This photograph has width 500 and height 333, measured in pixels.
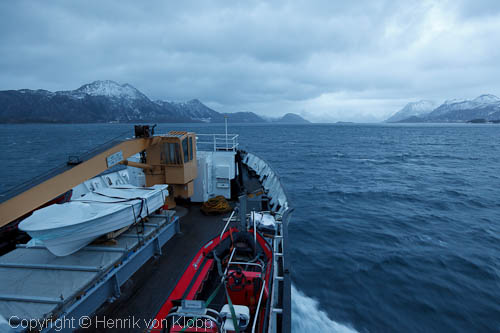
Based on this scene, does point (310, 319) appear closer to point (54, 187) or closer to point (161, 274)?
point (161, 274)

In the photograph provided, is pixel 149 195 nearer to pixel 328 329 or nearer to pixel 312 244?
pixel 328 329

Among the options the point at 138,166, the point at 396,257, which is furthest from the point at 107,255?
the point at 396,257

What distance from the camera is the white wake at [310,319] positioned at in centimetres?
721

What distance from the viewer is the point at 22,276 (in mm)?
4363

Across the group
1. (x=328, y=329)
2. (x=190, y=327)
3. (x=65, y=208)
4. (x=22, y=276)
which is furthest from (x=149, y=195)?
(x=328, y=329)

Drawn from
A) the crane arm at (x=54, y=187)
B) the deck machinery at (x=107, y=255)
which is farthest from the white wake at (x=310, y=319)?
the crane arm at (x=54, y=187)

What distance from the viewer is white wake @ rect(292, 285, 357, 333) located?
721 cm

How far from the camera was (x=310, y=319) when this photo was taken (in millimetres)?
7578

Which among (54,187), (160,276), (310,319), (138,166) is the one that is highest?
(54,187)

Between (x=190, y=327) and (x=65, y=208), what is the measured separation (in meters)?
3.71

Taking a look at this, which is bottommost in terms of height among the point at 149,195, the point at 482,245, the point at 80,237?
the point at 482,245

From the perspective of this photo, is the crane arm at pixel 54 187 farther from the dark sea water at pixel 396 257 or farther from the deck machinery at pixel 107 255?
the dark sea water at pixel 396 257

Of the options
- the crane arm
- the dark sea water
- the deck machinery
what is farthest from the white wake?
the crane arm

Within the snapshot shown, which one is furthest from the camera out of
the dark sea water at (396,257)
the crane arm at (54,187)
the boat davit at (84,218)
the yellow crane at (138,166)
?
the dark sea water at (396,257)
